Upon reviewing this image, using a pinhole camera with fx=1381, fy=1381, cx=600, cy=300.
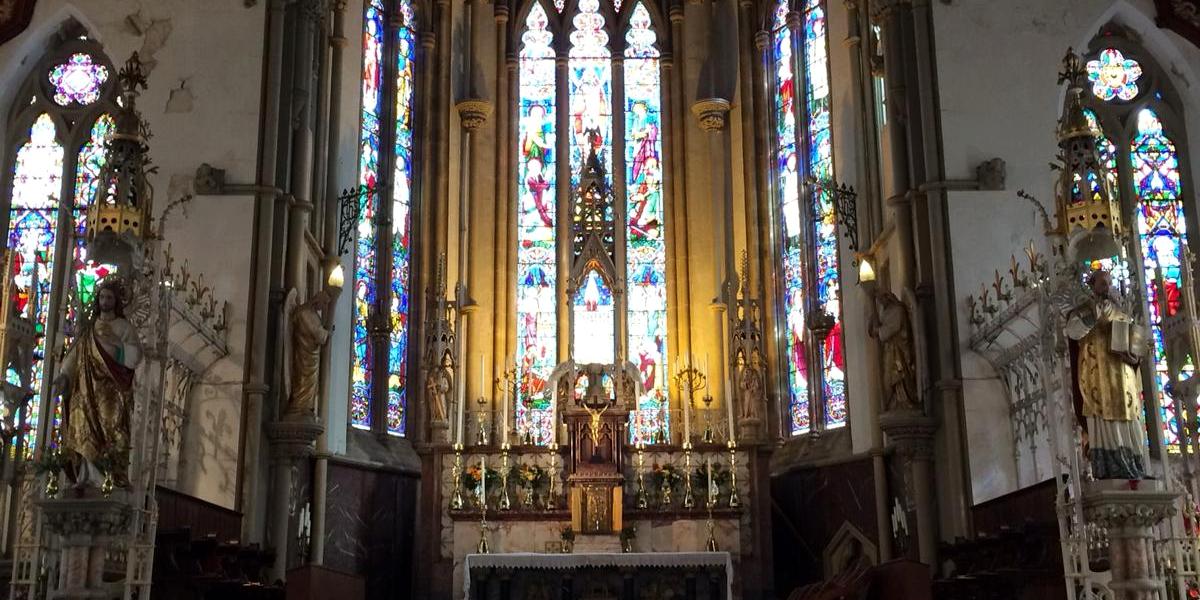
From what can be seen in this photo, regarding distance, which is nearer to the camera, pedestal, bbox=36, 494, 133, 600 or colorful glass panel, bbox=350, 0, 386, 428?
pedestal, bbox=36, 494, 133, 600

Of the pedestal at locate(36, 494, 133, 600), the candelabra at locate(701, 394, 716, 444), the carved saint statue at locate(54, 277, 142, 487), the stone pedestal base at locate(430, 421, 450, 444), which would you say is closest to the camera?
the pedestal at locate(36, 494, 133, 600)

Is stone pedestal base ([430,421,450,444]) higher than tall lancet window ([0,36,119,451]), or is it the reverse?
tall lancet window ([0,36,119,451])

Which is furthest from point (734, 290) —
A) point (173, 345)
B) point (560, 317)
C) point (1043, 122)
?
point (173, 345)

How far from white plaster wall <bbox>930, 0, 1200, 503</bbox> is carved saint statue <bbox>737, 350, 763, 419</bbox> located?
5288 mm

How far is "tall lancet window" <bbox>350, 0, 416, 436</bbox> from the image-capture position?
76.6 feet

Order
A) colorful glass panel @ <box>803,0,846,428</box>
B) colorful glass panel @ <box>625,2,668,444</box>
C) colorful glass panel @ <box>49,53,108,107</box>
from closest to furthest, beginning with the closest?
1. colorful glass panel @ <box>49,53,108,107</box>
2. colorful glass panel @ <box>803,0,846,428</box>
3. colorful glass panel @ <box>625,2,668,444</box>

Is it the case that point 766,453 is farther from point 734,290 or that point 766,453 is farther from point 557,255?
point 557,255

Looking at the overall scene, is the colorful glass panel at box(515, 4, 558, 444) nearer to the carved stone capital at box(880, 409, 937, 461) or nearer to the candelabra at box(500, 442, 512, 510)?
the candelabra at box(500, 442, 512, 510)

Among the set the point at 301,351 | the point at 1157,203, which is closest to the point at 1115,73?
the point at 1157,203

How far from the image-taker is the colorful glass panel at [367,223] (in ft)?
75.7

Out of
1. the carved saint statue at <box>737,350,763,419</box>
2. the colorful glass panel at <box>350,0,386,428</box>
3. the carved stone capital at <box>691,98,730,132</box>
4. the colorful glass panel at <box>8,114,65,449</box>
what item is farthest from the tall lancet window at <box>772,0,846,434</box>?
the colorful glass panel at <box>8,114,65,449</box>

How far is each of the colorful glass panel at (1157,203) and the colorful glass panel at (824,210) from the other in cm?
459

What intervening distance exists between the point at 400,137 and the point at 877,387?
401 inches

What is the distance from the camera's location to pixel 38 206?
70.2ft
